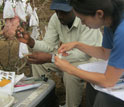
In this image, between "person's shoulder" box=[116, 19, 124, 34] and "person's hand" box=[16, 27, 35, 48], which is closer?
"person's shoulder" box=[116, 19, 124, 34]

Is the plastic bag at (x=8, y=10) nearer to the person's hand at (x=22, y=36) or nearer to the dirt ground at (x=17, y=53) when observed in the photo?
the person's hand at (x=22, y=36)

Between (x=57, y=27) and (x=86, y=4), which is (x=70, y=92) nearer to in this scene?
(x=57, y=27)

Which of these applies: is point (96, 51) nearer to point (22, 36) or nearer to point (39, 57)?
point (39, 57)

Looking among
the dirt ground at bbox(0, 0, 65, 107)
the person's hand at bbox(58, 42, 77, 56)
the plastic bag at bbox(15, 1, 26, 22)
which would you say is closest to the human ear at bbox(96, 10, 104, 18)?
the person's hand at bbox(58, 42, 77, 56)

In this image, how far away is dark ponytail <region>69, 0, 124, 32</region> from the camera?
1.02 metres

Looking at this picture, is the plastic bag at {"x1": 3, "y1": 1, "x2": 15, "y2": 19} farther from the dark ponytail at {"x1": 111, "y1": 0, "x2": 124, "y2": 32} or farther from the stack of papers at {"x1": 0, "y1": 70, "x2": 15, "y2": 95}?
the dark ponytail at {"x1": 111, "y1": 0, "x2": 124, "y2": 32}

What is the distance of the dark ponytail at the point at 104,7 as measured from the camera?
1.02 meters

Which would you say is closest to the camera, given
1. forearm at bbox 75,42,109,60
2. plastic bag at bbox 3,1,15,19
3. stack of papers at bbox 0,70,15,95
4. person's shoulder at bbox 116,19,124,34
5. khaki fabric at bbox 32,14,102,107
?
person's shoulder at bbox 116,19,124,34

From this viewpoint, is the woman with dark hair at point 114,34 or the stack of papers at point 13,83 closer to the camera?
the woman with dark hair at point 114,34

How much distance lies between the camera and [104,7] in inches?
40.2

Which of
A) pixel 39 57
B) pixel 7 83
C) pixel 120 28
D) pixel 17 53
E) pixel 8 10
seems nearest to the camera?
pixel 120 28

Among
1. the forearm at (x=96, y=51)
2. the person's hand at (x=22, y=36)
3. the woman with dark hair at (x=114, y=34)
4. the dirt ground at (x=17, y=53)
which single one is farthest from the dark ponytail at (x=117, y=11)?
the dirt ground at (x=17, y=53)

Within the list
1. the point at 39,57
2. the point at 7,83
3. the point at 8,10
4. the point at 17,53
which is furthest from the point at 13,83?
the point at 17,53

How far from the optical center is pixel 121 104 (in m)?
1.05
